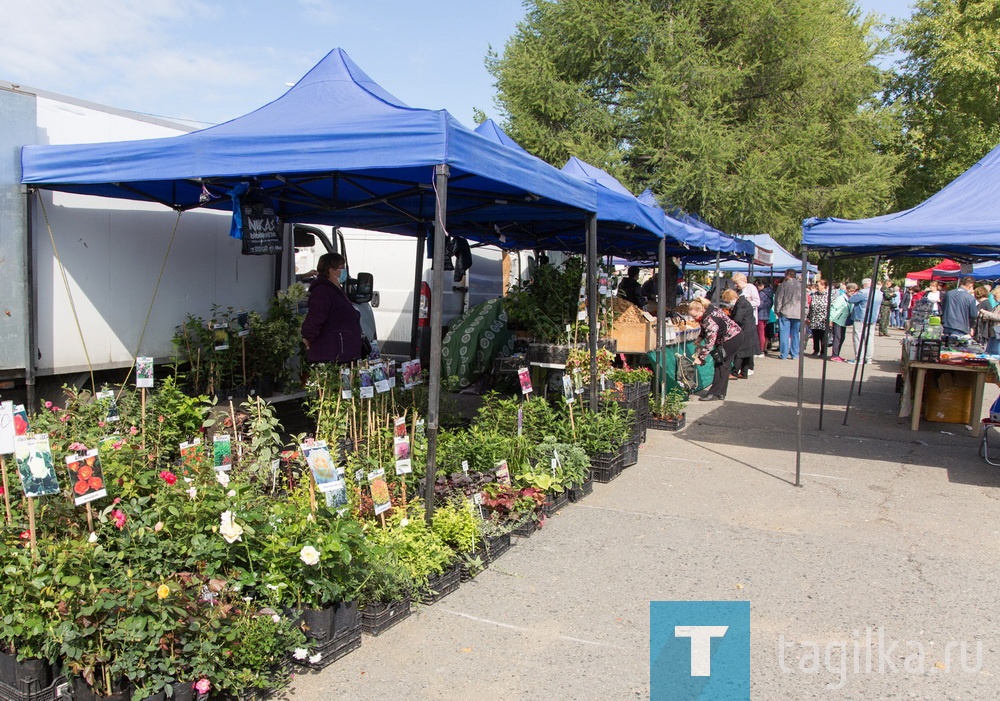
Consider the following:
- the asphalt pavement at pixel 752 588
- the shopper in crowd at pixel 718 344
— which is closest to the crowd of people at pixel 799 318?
the shopper in crowd at pixel 718 344

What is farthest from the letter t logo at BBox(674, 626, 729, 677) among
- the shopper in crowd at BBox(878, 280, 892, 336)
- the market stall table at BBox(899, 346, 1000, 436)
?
the shopper in crowd at BBox(878, 280, 892, 336)

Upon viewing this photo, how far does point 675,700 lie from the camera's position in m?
3.58

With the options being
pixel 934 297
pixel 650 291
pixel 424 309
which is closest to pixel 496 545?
pixel 424 309

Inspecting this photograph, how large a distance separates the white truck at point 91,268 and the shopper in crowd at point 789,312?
12.7 m

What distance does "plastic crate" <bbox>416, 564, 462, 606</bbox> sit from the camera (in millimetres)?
4484

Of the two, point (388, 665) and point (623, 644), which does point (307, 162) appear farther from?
point (623, 644)

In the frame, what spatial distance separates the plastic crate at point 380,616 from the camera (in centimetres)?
404

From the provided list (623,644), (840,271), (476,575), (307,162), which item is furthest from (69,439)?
(840,271)

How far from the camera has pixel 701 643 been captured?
13.7 feet

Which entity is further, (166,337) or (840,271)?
(840,271)

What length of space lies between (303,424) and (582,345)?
3.11 meters

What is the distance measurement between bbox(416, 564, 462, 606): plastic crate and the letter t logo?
1292mm

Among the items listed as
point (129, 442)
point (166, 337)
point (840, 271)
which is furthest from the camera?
point (840, 271)

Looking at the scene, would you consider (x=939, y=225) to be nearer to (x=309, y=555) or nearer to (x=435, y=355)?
(x=435, y=355)
